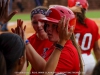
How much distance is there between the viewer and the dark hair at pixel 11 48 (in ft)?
9.37

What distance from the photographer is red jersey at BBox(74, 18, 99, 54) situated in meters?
6.38

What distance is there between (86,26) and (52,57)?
310cm

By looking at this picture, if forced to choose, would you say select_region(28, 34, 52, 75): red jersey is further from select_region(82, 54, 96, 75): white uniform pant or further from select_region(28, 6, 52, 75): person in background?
select_region(82, 54, 96, 75): white uniform pant

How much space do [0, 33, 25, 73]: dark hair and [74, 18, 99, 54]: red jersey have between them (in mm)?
3478

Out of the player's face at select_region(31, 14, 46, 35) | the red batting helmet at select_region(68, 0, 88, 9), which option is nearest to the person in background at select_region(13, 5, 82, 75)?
the player's face at select_region(31, 14, 46, 35)

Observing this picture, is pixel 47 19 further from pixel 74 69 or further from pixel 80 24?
pixel 80 24

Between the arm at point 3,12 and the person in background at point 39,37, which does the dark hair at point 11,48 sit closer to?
the arm at point 3,12

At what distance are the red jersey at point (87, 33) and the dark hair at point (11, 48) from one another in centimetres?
348

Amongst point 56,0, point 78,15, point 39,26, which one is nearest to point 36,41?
point 39,26

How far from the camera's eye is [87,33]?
6.39m

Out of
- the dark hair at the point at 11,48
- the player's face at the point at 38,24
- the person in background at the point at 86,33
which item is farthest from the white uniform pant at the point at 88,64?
the dark hair at the point at 11,48

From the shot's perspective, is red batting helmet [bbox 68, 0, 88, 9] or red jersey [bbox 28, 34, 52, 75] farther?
red batting helmet [bbox 68, 0, 88, 9]

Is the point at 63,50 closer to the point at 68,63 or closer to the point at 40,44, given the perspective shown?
the point at 68,63

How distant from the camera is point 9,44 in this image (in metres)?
2.89
